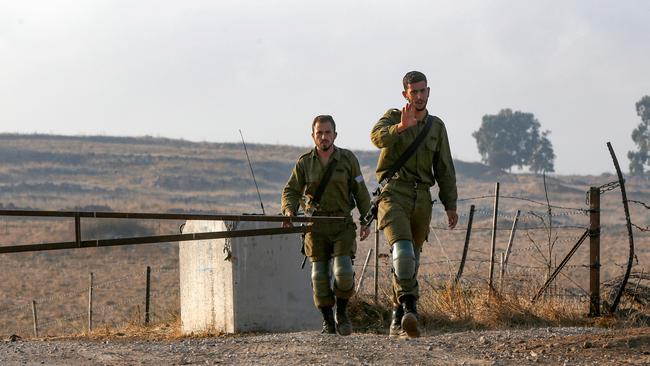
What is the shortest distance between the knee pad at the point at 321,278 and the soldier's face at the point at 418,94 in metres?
1.53

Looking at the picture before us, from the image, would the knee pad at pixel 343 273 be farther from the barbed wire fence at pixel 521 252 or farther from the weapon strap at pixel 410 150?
the barbed wire fence at pixel 521 252

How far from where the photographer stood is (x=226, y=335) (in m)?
13.8

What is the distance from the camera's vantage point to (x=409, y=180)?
9609mm

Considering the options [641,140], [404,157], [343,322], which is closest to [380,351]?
[343,322]

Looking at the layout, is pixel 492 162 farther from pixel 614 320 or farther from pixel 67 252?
pixel 614 320

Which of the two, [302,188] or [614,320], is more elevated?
[302,188]

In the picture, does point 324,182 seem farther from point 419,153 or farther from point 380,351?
point 380,351

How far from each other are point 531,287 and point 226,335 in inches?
131

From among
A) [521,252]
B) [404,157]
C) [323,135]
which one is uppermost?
[323,135]

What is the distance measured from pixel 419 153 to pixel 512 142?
101850mm

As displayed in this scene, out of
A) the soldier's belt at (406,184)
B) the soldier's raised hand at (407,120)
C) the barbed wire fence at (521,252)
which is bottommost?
the barbed wire fence at (521,252)

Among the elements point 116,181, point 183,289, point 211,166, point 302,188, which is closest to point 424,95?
point 302,188

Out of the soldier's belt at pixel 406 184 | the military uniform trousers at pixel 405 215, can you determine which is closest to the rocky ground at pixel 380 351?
the military uniform trousers at pixel 405 215

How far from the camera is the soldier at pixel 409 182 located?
9.40 m
